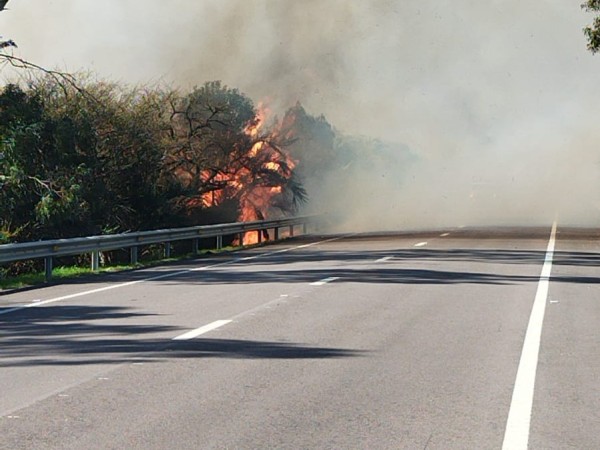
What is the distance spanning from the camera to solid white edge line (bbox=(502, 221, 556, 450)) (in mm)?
7070

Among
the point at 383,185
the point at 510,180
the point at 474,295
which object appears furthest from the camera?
the point at 510,180

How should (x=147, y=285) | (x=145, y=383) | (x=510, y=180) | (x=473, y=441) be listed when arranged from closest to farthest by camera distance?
(x=473, y=441)
(x=145, y=383)
(x=147, y=285)
(x=510, y=180)

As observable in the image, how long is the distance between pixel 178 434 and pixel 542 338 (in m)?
5.85

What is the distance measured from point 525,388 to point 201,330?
4728 millimetres

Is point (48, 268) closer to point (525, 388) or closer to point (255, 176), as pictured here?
point (525, 388)

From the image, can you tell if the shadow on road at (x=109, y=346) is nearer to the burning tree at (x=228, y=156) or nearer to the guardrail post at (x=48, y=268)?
the guardrail post at (x=48, y=268)

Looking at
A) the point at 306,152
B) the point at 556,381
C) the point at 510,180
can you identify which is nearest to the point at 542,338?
the point at 556,381

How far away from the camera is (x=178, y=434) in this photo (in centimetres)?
711

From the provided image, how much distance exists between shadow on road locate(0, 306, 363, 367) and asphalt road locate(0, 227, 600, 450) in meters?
0.03

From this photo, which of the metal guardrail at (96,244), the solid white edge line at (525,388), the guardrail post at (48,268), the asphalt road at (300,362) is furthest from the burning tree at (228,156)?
the solid white edge line at (525,388)

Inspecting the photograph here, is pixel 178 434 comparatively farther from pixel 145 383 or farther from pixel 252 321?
pixel 252 321

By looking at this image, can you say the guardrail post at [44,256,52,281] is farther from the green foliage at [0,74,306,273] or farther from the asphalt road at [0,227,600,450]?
the green foliage at [0,74,306,273]

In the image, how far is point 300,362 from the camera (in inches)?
402

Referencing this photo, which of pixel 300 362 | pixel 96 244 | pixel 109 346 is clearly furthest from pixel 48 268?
pixel 300 362
